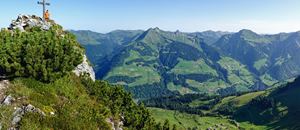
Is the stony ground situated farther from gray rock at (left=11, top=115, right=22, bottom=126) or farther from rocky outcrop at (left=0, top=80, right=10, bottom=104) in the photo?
gray rock at (left=11, top=115, right=22, bottom=126)

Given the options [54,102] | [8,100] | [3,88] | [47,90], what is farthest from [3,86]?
[54,102]

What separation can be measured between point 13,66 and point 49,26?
24810mm

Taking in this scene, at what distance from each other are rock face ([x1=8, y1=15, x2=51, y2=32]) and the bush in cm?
849

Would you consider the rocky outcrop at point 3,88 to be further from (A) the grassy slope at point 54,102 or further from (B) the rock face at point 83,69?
(B) the rock face at point 83,69

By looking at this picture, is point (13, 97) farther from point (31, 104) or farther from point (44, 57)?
point (44, 57)

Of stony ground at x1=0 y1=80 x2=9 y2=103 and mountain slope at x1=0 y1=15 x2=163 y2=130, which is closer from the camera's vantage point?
mountain slope at x1=0 y1=15 x2=163 y2=130

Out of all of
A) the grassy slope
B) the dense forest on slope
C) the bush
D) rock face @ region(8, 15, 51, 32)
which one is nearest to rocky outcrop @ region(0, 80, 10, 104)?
the dense forest on slope

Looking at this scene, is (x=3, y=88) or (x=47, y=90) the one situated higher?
(x=3, y=88)

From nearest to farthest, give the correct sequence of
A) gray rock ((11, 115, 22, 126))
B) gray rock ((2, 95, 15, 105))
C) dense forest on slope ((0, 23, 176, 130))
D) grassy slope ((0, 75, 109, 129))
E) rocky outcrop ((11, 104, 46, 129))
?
gray rock ((11, 115, 22, 126))
rocky outcrop ((11, 104, 46, 129))
grassy slope ((0, 75, 109, 129))
dense forest on slope ((0, 23, 176, 130))
gray rock ((2, 95, 15, 105))

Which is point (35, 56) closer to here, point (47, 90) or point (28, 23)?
point (47, 90)

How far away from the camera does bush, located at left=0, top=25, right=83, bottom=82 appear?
215ft

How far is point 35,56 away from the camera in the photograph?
67.0 meters

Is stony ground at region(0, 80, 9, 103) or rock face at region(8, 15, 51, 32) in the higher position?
rock face at region(8, 15, 51, 32)

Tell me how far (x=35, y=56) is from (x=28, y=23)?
21.0 meters
